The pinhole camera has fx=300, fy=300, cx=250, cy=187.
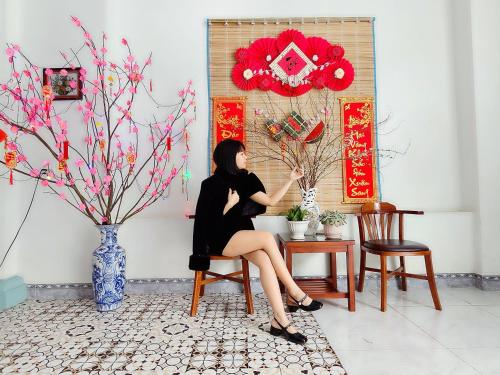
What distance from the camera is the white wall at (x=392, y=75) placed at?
302 centimetres

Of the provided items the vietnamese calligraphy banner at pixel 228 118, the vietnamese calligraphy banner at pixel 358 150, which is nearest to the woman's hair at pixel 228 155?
the vietnamese calligraphy banner at pixel 228 118

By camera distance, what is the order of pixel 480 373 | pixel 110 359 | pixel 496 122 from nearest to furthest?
pixel 480 373
pixel 110 359
pixel 496 122

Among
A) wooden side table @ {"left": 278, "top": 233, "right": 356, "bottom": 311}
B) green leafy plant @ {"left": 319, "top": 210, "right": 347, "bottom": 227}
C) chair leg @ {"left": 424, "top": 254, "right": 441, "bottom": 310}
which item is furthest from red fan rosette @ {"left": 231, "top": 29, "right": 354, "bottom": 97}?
chair leg @ {"left": 424, "top": 254, "right": 441, "bottom": 310}

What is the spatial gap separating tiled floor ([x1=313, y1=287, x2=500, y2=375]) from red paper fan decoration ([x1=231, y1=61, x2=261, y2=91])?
89.3 inches

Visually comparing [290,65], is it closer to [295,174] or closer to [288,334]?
[295,174]

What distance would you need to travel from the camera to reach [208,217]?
2338 mm

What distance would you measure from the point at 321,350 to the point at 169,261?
1724 millimetres

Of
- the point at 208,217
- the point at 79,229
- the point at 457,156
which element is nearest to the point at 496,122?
the point at 457,156

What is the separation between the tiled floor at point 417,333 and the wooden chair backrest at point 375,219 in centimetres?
56

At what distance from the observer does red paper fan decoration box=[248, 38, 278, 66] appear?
3.20 meters

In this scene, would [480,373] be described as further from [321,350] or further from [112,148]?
[112,148]

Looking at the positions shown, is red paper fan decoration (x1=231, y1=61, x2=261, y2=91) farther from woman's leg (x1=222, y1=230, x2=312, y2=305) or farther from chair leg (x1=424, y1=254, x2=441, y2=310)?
chair leg (x1=424, y1=254, x2=441, y2=310)

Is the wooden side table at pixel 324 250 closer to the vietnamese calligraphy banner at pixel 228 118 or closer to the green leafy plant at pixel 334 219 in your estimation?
the green leafy plant at pixel 334 219

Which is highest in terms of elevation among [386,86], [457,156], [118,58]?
[118,58]
